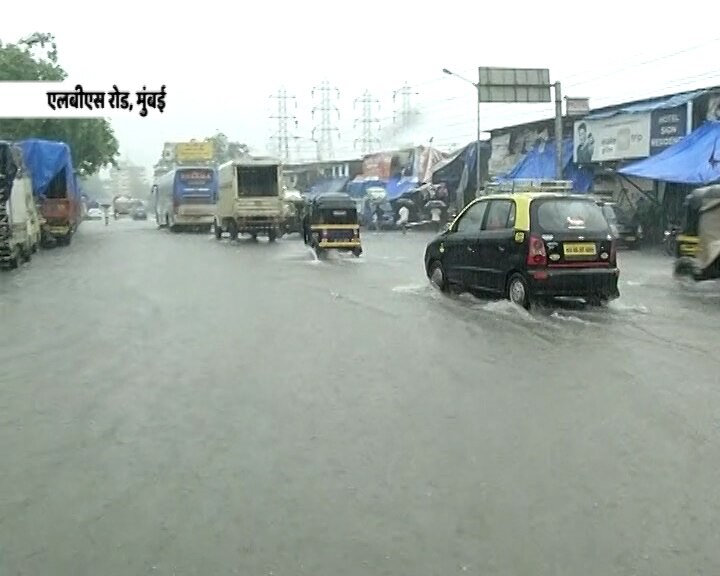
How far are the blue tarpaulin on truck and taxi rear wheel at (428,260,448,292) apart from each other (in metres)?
19.6

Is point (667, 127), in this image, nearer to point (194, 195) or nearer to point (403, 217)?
point (403, 217)

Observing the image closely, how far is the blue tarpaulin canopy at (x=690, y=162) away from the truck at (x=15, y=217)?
16.6m

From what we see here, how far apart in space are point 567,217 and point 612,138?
842 inches

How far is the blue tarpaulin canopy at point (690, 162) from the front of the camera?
24.6m

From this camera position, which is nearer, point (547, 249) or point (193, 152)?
point (547, 249)

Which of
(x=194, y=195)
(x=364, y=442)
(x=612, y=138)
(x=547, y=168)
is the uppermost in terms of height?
(x=612, y=138)

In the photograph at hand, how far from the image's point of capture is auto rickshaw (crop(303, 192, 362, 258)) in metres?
26.0

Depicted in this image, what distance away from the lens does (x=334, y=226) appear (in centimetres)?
2605

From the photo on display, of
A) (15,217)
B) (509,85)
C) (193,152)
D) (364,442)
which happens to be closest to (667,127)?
(509,85)

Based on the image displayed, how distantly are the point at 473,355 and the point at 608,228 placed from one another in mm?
3878

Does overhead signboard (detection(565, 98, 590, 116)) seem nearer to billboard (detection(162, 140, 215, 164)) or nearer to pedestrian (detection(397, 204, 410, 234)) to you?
pedestrian (detection(397, 204, 410, 234))

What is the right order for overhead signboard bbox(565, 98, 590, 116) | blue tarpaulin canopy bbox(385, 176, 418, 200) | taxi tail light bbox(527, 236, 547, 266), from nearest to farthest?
taxi tail light bbox(527, 236, 547, 266)
overhead signboard bbox(565, 98, 590, 116)
blue tarpaulin canopy bbox(385, 176, 418, 200)

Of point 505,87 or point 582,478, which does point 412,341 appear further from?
point 505,87

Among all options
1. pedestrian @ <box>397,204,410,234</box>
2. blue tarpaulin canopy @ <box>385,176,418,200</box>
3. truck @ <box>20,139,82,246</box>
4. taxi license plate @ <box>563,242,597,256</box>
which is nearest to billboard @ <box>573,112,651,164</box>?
pedestrian @ <box>397,204,410,234</box>
